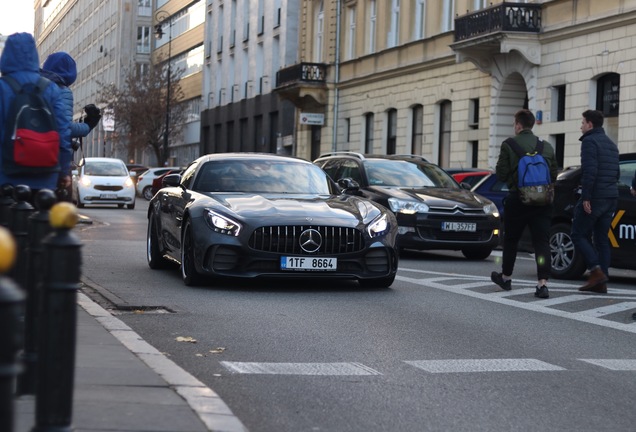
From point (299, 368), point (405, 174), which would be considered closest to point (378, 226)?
point (299, 368)

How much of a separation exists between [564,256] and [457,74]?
25.6m

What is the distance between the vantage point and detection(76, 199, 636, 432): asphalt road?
20.6ft

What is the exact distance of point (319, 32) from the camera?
185ft

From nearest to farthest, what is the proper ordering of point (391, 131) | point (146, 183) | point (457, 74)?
point (457, 74) < point (391, 131) < point (146, 183)

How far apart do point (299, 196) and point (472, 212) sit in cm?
543

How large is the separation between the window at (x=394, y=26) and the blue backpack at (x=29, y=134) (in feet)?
124

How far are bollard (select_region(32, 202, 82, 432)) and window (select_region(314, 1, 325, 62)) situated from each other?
5204 centimetres

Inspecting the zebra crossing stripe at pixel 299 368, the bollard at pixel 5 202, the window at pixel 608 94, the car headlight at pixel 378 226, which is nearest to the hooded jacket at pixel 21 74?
the bollard at pixel 5 202

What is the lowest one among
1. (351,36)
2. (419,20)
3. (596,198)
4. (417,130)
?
(596,198)

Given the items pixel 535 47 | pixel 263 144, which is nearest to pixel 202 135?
pixel 263 144

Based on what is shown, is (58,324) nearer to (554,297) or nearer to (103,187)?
(554,297)

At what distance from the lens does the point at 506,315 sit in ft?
35.5

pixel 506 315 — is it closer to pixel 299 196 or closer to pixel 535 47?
pixel 299 196

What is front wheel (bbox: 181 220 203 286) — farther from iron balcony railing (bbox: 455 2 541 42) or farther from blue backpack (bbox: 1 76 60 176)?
iron balcony railing (bbox: 455 2 541 42)
